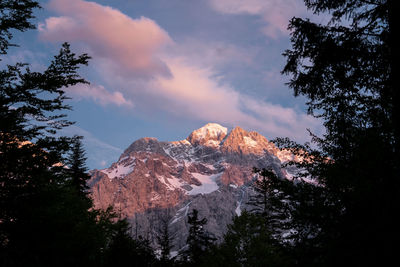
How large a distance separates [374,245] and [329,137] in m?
3.40

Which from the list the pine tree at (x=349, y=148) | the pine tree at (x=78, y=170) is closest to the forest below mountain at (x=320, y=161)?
the pine tree at (x=349, y=148)

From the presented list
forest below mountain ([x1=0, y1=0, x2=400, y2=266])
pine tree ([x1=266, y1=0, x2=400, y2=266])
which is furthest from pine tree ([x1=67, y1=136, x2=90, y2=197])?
pine tree ([x1=266, y1=0, x2=400, y2=266])

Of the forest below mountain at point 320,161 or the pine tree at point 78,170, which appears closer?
the forest below mountain at point 320,161

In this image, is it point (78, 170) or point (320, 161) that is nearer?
point (320, 161)

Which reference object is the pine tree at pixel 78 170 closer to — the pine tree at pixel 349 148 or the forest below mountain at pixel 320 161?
the forest below mountain at pixel 320 161

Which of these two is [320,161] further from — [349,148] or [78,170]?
[78,170]

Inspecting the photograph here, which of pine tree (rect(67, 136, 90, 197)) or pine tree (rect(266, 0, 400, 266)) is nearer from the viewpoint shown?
pine tree (rect(266, 0, 400, 266))

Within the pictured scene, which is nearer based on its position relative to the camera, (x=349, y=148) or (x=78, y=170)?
(x=349, y=148)

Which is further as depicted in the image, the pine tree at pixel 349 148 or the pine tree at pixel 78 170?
the pine tree at pixel 78 170

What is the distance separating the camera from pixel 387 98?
6.37 metres

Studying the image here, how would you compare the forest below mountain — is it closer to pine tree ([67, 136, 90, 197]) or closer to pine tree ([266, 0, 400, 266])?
pine tree ([266, 0, 400, 266])

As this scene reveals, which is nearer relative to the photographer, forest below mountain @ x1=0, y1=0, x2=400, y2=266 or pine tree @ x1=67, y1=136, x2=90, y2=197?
forest below mountain @ x1=0, y1=0, x2=400, y2=266

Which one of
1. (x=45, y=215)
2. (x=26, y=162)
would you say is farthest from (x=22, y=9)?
(x=45, y=215)

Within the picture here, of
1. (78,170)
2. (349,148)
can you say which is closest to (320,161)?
(349,148)
